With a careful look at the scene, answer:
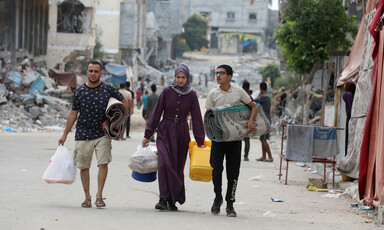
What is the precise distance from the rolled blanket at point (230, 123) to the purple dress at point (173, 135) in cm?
34

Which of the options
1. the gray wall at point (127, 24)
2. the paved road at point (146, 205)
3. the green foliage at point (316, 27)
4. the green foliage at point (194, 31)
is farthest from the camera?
the green foliage at point (194, 31)

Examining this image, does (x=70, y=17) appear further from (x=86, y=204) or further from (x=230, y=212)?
(x=230, y=212)

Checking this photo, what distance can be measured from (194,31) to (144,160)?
88.0 m

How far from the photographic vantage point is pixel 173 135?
8203 millimetres

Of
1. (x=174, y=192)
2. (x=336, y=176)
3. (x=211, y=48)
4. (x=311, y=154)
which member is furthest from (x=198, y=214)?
(x=211, y=48)

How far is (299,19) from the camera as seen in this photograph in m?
17.4

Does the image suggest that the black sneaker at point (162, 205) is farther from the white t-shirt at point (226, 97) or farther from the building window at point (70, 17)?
the building window at point (70, 17)

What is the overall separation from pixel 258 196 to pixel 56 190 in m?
2.99

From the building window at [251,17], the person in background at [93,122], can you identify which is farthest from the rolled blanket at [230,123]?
the building window at [251,17]

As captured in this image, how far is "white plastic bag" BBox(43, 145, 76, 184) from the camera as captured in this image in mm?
8117

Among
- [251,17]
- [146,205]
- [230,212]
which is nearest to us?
[230,212]

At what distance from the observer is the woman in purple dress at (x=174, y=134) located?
8.13m

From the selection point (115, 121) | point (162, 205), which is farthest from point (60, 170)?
point (162, 205)

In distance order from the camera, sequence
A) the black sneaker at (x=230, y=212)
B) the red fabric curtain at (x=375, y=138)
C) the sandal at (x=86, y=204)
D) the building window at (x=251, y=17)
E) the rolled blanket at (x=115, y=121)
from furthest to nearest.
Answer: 1. the building window at (x=251, y=17)
2. the red fabric curtain at (x=375, y=138)
3. the sandal at (x=86, y=204)
4. the rolled blanket at (x=115, y=121)
5. the black sneaker at (x=230, y=212)
